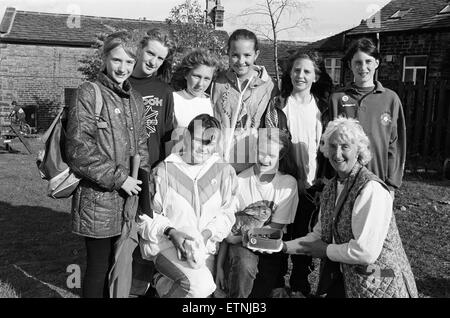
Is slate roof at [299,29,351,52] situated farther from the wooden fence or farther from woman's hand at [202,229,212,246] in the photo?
woman's hand at [202,229,212,246]

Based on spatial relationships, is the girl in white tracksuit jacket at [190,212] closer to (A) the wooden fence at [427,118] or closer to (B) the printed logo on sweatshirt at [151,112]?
(B) the printed logo on sweatshirt at [151,112]

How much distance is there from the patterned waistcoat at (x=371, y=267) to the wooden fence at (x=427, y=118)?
28.2 feet

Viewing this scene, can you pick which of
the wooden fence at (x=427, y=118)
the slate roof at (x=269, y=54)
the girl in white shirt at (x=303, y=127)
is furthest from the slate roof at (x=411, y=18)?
the girl in white shirt at (x=303, y=127)

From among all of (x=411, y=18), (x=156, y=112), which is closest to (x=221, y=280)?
(x=156, y=112)

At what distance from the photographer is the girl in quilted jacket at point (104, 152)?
2898 millimetres

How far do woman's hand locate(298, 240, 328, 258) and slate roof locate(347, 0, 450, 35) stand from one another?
47.3ft

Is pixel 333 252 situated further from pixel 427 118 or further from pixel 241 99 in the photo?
pixel 427 118

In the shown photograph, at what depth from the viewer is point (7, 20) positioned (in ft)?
84.2

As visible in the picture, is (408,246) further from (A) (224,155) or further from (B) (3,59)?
(B) (3,59)

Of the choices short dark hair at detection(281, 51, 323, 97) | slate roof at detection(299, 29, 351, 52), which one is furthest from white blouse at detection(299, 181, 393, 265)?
slate roof at detection(299, 29, 351, 52)

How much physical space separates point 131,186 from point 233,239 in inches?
32.1

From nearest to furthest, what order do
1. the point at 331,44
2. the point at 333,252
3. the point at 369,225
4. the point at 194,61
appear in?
1. the point at 369,225
2. the point at 333,252
3. the point at 194,61
4. the point at 331,44

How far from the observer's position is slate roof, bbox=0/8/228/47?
24.7 metres

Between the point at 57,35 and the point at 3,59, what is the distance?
2.96 metres
